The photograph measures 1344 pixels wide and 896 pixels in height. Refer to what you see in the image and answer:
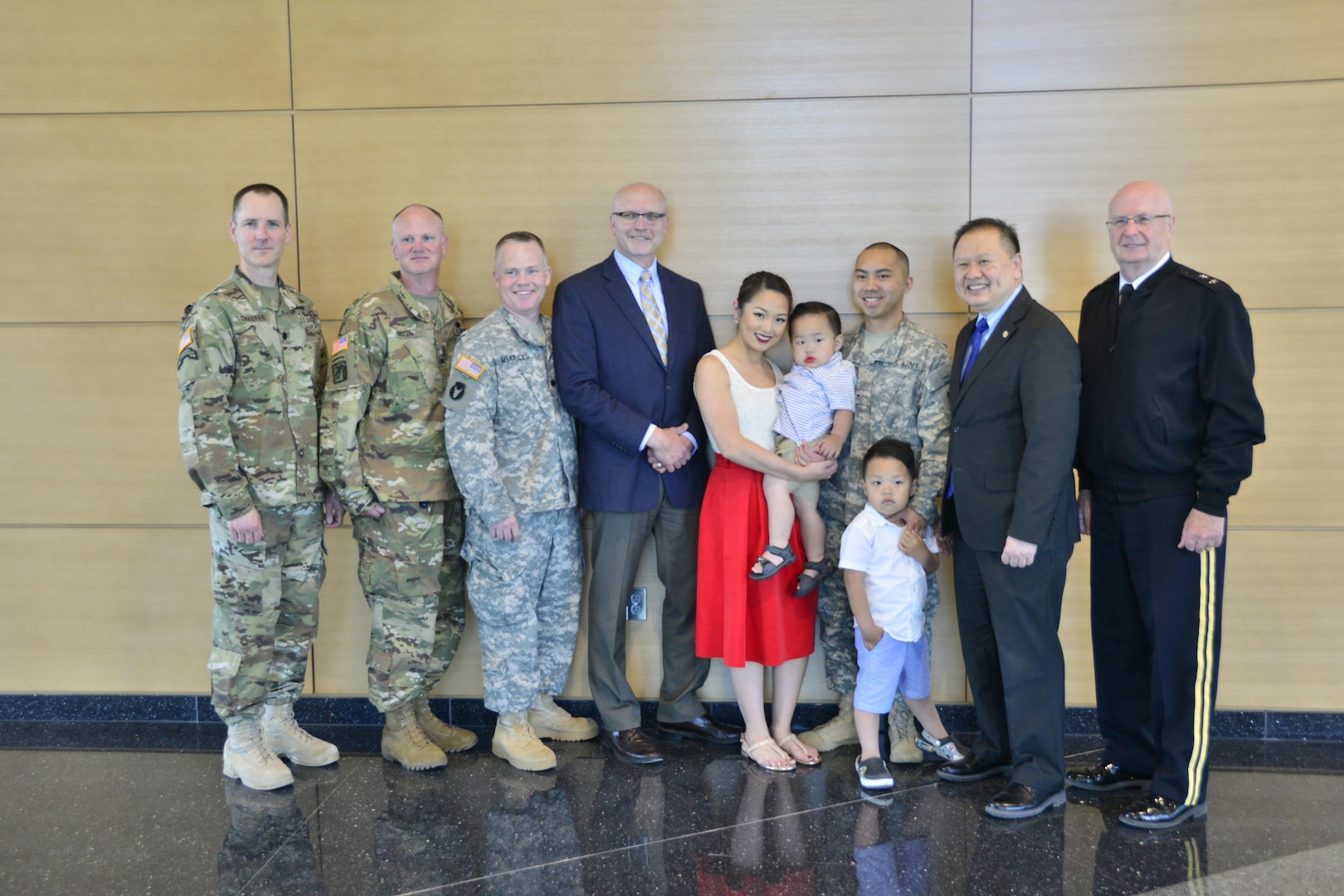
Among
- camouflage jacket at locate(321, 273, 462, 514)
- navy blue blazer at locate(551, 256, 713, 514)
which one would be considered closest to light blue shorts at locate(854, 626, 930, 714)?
navy blue blazer at locate(551, 256, 713, 514)

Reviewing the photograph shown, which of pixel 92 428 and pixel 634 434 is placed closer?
pixel 634 434

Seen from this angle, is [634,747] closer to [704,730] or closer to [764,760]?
[704,730]

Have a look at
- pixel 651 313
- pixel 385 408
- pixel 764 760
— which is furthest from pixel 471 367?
pixel 764 760

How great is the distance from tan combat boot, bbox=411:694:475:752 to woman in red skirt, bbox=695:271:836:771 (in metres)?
1.03

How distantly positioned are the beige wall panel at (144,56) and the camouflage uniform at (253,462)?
112 centimetres

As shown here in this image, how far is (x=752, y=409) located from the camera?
11.1ft

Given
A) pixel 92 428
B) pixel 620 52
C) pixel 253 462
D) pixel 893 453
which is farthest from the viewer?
pixel 92 428

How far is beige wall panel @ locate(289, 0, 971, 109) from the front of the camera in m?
3.74

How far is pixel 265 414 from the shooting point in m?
3.30

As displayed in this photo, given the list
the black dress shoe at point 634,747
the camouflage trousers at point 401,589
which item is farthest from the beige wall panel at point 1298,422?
the camouflage trousers at point 401,589

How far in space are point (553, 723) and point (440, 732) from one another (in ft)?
1.48

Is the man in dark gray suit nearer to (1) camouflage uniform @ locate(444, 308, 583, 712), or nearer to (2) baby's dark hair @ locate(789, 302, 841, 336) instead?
(2) baby's dark hair @ locate(789, 302, 841, 336)

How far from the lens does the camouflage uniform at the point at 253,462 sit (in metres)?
3.16

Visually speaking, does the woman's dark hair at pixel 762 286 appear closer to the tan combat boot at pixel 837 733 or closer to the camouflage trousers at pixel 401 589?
the camouflage trousers at pixel 401 589
